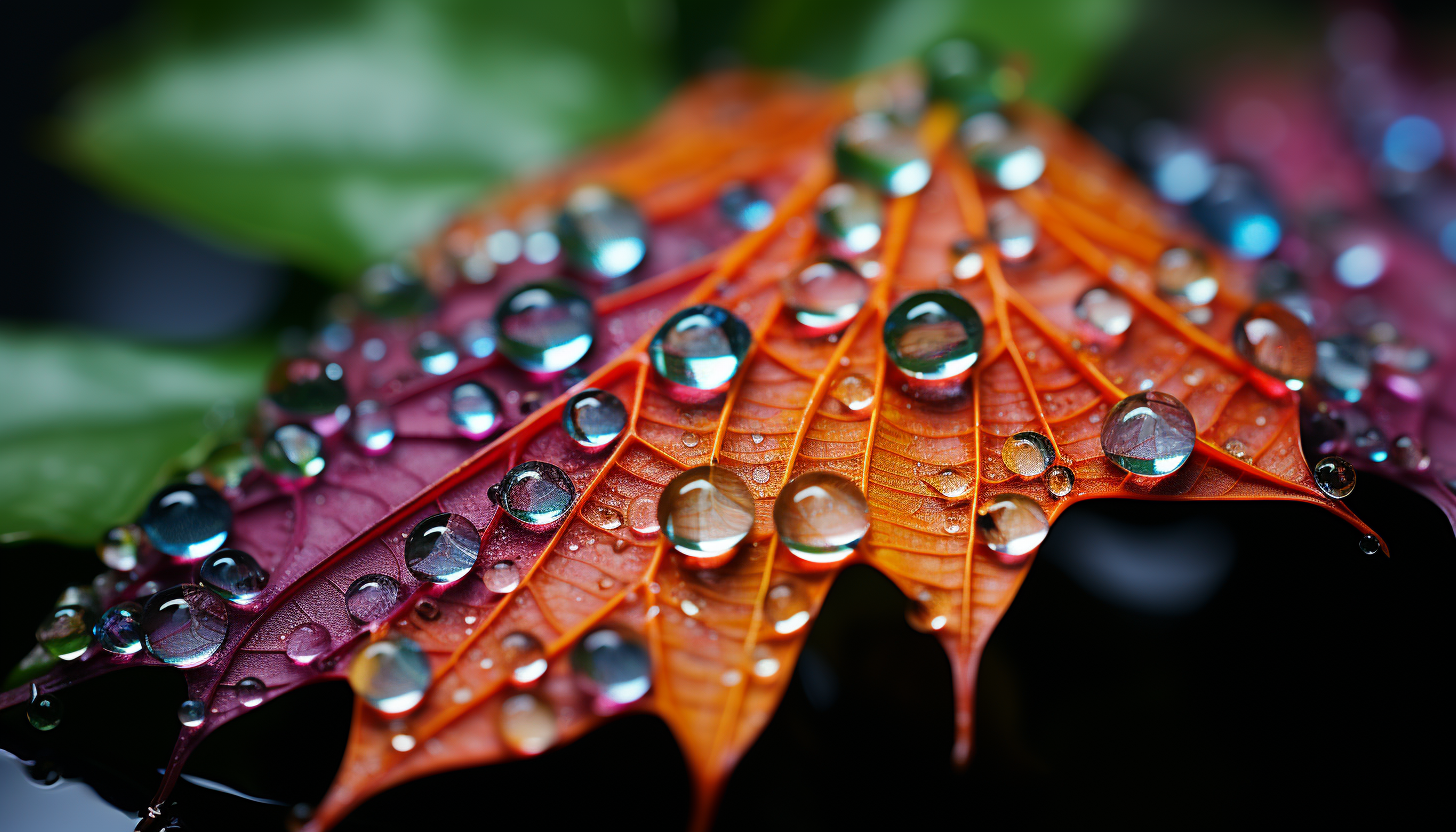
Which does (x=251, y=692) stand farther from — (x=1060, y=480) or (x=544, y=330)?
(x=1060, y=480)

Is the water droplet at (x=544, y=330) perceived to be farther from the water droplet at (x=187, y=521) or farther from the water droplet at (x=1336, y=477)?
the water droplet at (x=1336, y=477)

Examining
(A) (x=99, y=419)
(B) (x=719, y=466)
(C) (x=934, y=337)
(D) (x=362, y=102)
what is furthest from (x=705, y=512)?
(D) (x=362, y=102)

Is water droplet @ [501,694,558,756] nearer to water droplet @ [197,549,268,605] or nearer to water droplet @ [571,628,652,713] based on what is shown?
water droplet @ [571,628,652,713]

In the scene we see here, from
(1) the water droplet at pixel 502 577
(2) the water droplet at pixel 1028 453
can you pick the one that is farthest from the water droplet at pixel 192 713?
(2) the water droplet at pixel 1028 453

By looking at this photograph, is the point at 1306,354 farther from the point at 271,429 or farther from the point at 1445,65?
the point at 1445,65

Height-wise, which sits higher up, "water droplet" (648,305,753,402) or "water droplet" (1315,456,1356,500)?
"water droplet" (1315,456,1356,500)

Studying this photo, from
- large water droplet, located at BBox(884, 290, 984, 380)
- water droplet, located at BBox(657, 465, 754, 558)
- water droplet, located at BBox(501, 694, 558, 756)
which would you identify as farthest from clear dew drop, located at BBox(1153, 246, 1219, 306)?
water droplet, located at BBox(501, 694, 558, 756)
